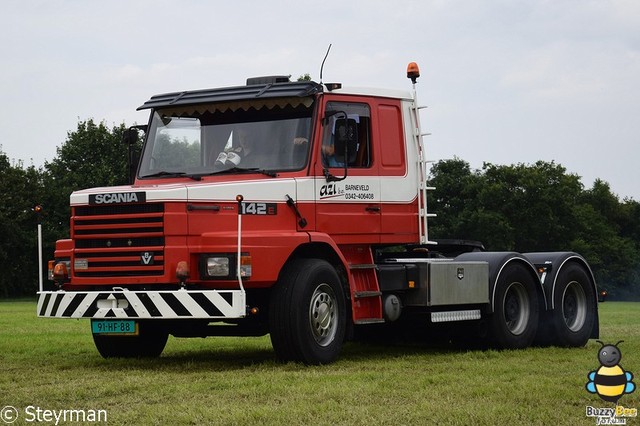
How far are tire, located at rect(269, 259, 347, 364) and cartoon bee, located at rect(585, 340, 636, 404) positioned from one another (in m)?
3.53

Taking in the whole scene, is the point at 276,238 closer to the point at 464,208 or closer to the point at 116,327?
the point at 116,327

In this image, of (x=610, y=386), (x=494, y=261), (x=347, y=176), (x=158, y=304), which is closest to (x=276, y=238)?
(x=158, y=304)

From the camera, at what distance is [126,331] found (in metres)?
12.6

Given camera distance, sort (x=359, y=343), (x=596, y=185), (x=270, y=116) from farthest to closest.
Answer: (x=596, y=185) → (x=359, y=343) → (x=270, y=116)

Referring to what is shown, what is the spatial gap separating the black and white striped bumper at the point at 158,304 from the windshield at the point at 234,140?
1.87 m

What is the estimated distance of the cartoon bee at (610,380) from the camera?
31.6 feet

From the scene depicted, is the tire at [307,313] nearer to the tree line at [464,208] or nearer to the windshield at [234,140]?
the windshield at [234,140]

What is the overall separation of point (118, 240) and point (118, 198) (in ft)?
1.55

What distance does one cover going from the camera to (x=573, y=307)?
57.5 feet

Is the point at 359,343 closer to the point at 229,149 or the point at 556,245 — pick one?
the point at 229,149

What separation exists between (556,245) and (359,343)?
66772 millimetres

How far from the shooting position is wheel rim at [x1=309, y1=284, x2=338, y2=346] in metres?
13.2

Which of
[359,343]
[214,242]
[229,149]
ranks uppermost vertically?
[229,149]

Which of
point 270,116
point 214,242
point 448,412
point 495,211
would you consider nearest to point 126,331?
point 214,242
